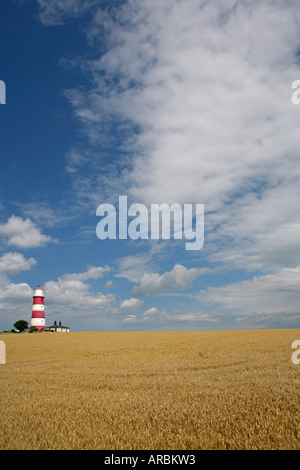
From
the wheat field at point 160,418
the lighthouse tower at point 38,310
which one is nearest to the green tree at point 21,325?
the lighthouse tower at point 38,310

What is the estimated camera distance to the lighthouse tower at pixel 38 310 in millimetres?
83625

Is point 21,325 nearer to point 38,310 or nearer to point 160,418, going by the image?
point 38,310

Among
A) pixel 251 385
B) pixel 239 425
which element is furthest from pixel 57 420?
pixel 251 385

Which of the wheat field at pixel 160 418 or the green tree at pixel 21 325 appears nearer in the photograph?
the wheat field at pixel 160 418

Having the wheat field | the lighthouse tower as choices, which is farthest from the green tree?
the wheat field

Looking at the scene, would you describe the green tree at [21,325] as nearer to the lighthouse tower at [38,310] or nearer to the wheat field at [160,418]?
the lighthouse tower at [38,310]

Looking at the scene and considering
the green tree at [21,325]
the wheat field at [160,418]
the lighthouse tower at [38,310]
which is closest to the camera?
the wheat field at [160,418]

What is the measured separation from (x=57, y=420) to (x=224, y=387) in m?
4.72

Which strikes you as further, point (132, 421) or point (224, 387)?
point (224, 387)

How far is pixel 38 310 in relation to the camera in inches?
3314

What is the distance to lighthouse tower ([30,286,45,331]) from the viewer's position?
83625 mm

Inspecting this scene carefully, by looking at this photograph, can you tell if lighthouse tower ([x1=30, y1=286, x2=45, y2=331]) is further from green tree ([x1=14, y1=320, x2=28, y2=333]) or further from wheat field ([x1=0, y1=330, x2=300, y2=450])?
wheat field ([x1=0, y1=330, x2=300, y2=450])

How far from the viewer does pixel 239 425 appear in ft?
17.6
